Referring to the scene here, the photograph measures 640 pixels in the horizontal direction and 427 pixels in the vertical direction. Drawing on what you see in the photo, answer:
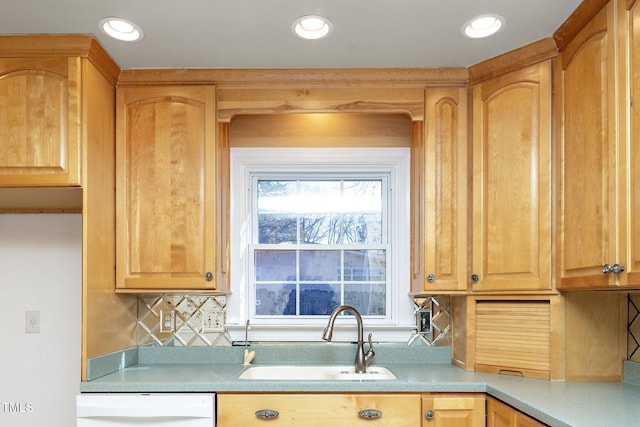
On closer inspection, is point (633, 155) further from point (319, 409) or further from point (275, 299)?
point (275, 299)

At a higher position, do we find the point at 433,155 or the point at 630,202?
the point at 433,155

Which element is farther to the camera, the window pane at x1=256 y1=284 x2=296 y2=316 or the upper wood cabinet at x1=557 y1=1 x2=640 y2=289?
the window pane at x1=256 y1=284 x2=296 y2=316

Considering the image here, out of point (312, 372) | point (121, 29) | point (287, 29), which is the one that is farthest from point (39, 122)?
point (312, 372)

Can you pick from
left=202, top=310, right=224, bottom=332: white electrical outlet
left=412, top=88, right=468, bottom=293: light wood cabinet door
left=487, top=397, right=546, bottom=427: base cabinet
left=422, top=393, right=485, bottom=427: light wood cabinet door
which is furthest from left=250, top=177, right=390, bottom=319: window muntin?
left=487, top=397, right=546, bottom=427: base cabinet

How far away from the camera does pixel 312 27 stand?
6.81ft

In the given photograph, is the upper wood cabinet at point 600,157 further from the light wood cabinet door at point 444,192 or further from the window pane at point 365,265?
the window pane at point 365,265

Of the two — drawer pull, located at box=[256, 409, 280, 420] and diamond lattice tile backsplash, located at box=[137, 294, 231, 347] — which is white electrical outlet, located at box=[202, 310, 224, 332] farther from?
drawer pull, located at box=[256, 409, 280, 420]

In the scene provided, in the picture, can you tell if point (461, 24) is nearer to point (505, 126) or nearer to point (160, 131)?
point (505, 126)

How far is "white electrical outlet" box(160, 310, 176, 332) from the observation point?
274cm

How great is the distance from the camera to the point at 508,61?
2293mm

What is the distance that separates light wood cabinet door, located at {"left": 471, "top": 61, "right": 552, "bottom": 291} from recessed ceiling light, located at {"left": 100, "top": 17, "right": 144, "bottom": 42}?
150 cm

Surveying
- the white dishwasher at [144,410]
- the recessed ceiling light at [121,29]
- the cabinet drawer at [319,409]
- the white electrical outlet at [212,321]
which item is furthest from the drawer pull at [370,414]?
the recessed ceiling light at [121,29]

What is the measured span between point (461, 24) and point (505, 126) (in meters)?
0.50

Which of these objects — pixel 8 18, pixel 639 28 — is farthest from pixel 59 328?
pixel 639 28
